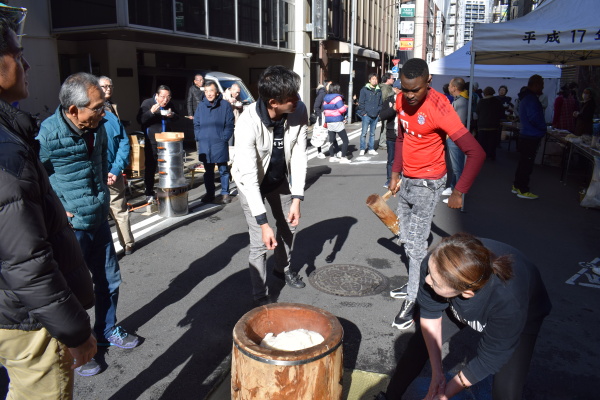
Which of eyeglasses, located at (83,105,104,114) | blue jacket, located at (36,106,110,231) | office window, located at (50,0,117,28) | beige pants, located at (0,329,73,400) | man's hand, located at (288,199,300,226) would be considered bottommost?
beige pants, located at (0,329,73,400)

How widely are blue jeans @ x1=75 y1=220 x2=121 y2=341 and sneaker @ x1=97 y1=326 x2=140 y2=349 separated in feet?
0.13

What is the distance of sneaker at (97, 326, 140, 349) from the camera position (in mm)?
3645

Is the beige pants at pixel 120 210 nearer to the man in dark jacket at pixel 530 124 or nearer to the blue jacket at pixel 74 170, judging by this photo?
the blue jacket at pixel 74 170

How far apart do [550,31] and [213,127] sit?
540cm

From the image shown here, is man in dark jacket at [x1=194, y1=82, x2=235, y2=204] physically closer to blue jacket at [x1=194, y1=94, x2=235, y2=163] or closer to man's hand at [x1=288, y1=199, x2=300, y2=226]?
blue jacket at [x1=194, y1=94, x2=235, y2=163]

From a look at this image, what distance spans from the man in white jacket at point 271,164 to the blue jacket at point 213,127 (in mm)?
3604

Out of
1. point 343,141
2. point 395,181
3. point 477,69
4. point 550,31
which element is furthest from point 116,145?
point 477,69

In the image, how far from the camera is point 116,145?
5148 mm

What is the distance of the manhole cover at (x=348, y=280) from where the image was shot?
4703mm

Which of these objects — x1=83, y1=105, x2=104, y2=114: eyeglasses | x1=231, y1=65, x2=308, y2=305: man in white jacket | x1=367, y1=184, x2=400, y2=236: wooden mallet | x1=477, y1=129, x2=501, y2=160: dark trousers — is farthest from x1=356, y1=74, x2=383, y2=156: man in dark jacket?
x1=83, y1=105, x2=104, y2=114: eyeglasses

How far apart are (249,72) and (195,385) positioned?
19745 mm

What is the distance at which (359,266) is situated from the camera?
5367 mm

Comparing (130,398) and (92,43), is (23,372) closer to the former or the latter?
(130,398)

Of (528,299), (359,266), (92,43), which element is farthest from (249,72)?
(528,299)
